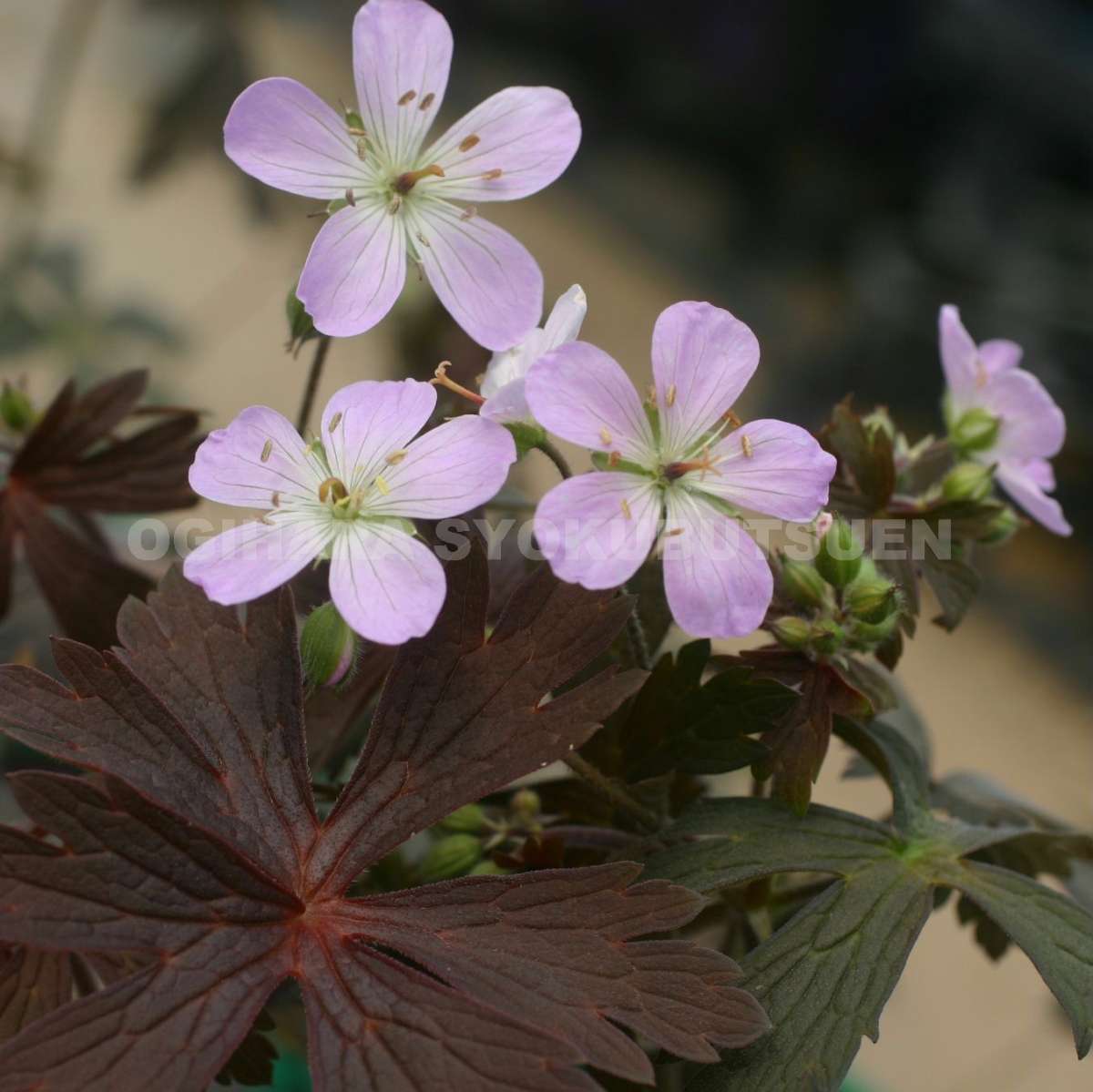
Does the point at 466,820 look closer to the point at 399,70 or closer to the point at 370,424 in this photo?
the point at 370,424

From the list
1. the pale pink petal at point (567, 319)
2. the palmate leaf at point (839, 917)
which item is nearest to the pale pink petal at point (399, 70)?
Result: the pale pink petal at point (567, 319)

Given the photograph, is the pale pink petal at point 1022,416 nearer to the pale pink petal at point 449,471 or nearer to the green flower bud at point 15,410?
the pale pink petal at point 449,471

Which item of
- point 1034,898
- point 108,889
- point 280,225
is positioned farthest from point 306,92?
point 280,225

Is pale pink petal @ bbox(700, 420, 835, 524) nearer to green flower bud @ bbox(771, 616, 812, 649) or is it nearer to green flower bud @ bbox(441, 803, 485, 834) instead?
green flower bud @ bbox(771, 616, 812, 649)

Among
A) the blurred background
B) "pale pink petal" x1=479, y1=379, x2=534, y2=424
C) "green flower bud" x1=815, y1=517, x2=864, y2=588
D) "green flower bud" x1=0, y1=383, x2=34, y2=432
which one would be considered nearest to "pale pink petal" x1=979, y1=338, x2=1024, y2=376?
"green flower bud" x1=815, y1=517, x2=864, y2=588

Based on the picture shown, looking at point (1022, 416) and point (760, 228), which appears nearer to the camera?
point (1022, 416)

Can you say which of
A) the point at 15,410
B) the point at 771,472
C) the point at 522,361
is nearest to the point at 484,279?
the point at 522,361

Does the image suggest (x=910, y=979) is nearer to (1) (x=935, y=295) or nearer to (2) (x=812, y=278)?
(1) (x=935, y=295)
